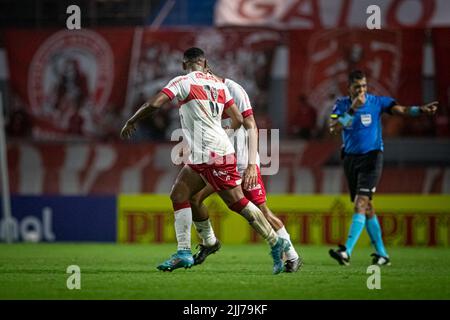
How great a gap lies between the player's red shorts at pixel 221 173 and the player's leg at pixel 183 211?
0.20m

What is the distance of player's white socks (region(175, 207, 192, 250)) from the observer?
9961 mm

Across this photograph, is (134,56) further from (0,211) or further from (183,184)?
(183,184)

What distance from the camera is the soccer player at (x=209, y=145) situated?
9594mm

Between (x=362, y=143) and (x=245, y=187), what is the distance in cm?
269

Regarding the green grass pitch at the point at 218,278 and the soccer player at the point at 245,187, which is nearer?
the green grass pitch at the point at 218,278

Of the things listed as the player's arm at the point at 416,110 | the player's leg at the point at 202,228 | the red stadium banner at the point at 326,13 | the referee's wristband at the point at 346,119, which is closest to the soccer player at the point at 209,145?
the player's leg at the point at 202,228

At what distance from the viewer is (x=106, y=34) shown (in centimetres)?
2116

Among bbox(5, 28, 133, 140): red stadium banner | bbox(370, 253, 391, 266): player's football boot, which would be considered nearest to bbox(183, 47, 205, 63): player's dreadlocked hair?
bbox(370, 253, 391, 266): player's football boot

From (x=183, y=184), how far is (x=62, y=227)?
934cm

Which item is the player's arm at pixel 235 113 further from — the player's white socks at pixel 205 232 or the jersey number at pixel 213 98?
the player's white socks at pixel 205 232

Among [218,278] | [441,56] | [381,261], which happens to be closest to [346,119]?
[381,261]

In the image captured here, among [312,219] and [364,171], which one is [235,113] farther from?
[312,219]

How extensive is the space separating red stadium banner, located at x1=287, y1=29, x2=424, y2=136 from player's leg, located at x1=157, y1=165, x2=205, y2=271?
10435 millimetres
